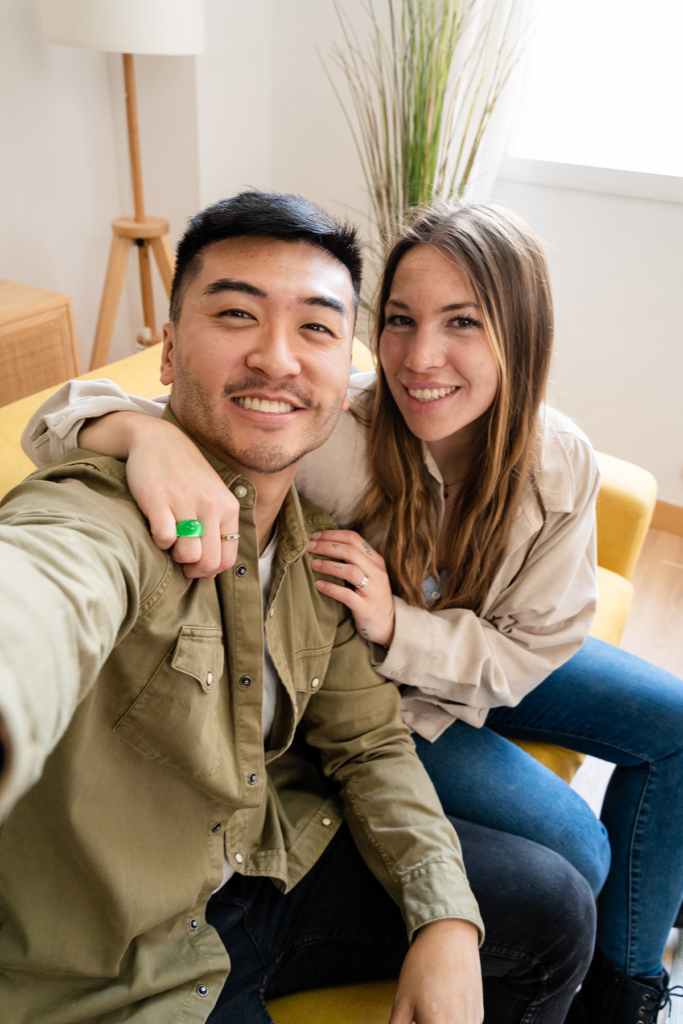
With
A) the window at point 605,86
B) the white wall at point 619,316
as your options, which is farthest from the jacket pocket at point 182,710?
the window at point 605,86

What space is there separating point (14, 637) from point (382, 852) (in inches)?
29.4

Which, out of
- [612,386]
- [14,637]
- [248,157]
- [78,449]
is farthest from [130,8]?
[14,637]

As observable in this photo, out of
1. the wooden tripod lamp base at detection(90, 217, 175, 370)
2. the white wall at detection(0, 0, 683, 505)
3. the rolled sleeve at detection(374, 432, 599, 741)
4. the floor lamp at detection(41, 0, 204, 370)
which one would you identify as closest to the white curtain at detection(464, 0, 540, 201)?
the white wall at detection(0, 0, 683, 505)

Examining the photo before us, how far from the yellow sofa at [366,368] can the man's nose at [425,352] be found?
60 centimetres

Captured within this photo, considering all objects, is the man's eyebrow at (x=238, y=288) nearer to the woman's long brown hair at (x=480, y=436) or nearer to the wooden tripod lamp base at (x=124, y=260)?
the woman's long brown hair at (x=480, y=436)

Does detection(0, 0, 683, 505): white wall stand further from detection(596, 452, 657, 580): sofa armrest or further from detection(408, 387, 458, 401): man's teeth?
detection(408, 387, 458, 401): man's teeth

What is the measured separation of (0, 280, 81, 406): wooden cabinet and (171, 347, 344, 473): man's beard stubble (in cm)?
116

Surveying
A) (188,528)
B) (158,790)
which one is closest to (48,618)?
(188,528)

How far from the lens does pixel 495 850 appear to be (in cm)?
106

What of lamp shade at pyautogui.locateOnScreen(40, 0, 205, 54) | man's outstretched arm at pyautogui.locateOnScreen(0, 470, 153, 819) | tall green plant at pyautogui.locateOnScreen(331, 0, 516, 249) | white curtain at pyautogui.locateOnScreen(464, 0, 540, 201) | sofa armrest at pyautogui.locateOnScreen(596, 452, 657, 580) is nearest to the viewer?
man's outstretched arm at pyautogui.locateOnScreen(0, 470, 153, 819)

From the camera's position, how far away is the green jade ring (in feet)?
2.46

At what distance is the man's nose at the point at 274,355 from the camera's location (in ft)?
2.91

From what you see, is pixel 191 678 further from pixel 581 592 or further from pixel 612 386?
pixel 612 386

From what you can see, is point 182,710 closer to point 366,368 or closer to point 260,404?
point 260,404
